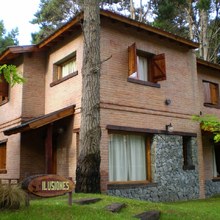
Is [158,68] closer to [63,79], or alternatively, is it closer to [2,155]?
[63,79]

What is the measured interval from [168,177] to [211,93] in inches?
234

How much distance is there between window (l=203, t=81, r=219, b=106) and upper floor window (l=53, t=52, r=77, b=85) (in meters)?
6.54

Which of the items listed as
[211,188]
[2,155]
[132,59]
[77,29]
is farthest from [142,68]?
[2,155]

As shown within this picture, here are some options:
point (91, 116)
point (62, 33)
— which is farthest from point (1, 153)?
point (91, 116)

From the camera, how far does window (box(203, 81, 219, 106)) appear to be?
16.5 metres

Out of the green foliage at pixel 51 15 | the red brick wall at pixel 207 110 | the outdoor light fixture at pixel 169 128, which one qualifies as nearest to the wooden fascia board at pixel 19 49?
the outdoor light fixture at pixel 169 128

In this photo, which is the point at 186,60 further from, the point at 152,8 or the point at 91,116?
the point at 152,8

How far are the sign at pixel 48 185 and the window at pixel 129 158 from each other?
5.07m

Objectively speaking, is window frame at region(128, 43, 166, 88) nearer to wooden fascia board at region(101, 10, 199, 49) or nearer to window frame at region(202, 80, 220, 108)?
wooden fascia board at region(101, 10, 199, 49)

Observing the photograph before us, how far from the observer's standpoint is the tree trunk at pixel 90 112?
9.49m

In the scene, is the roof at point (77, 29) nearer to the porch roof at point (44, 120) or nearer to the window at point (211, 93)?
the window at point (211, 93)

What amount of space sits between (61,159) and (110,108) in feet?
8.35

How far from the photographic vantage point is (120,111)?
1200 centimetres

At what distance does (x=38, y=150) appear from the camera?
1332cm
